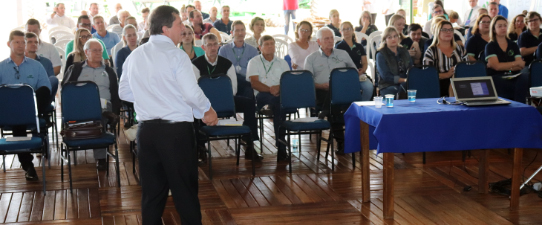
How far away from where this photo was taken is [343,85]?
5559mm

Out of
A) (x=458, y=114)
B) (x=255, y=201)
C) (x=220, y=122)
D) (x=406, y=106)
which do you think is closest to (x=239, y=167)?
(x=220, y=122)

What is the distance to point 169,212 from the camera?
4.09 meters

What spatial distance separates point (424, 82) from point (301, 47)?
6.50 feet

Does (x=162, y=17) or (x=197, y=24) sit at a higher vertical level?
(x=197, y=24)

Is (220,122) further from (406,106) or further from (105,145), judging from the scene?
(406,106)

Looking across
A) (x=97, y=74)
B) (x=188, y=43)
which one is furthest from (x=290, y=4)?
(x=97, y=74)

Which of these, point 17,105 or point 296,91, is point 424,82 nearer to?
point 296,91

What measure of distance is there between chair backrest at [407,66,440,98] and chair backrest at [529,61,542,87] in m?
1.03

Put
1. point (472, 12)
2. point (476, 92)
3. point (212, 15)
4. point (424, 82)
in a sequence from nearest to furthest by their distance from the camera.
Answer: point (476, 92)
point (424, 82)
point (472, 12)
point (212, 15)

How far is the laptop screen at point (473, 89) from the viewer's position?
418 centimetres

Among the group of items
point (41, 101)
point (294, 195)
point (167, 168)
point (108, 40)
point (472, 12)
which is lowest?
point (294, 195)

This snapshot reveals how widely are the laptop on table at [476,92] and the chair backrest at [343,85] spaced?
55.1 inches

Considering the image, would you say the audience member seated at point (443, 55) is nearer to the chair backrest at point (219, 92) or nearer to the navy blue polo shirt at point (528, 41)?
the navy blue polo shirt at point (528, 41)

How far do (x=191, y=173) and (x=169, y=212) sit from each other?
109 cm
